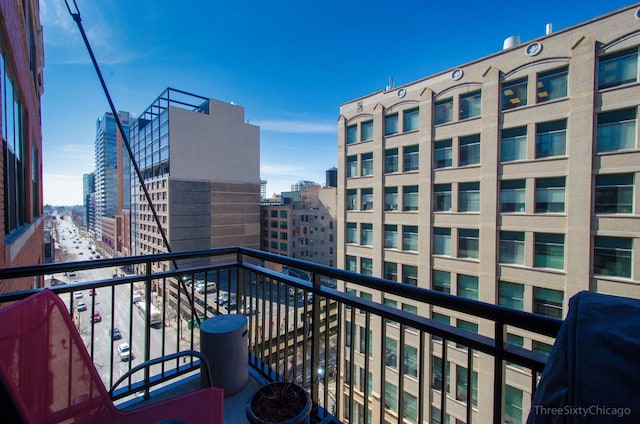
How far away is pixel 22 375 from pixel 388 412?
13.3m

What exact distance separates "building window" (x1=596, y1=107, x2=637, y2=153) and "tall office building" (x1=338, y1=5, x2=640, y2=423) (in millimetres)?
34

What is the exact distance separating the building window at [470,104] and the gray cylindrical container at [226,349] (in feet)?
45.7

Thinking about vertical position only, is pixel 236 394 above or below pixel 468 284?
above

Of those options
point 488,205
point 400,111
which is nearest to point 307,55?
point 400,111

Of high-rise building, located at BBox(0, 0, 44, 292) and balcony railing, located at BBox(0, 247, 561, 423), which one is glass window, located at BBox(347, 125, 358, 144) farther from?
balcony railing, located at BBox(0, 247, 561, 423)

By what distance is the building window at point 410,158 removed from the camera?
1444 centimetres

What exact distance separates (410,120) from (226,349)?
1488 centimetres

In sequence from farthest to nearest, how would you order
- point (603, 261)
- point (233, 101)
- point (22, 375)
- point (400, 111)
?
point (233, 101)
point (400, 111)
point (603, 261)
point (22, 375)

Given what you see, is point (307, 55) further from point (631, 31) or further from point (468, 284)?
point (468, 284)

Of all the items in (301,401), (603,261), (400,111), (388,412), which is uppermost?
(400,111)

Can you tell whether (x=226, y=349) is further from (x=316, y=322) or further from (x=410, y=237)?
(x=410, y=237)

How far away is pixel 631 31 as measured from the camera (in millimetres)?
9016

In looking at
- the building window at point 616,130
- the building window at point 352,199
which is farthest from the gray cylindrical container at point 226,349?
the building window at point 352,199

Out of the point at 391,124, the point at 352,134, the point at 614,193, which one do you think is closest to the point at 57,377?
the point at 614,193
